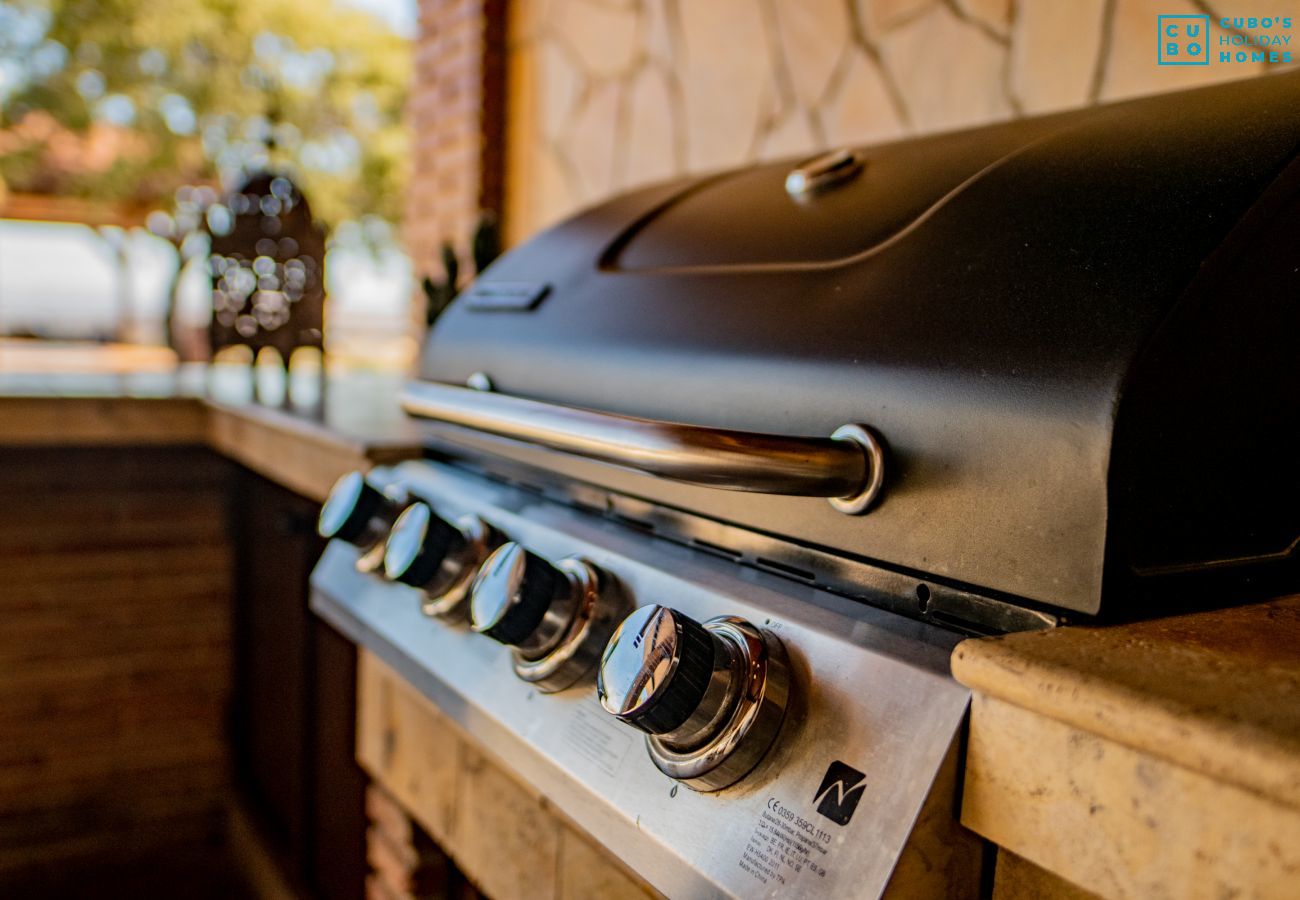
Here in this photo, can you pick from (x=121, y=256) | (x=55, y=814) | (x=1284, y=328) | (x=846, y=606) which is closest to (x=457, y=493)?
(x=846, y=606)

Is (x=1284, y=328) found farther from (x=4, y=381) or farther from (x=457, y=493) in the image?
(x=4, y=381)

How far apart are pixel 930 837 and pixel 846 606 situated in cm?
18

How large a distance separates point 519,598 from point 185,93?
45.5 ft

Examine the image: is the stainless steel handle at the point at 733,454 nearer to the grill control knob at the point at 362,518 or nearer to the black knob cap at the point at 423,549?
the black knob cap at the point at 423,549

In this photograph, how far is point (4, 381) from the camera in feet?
8.94

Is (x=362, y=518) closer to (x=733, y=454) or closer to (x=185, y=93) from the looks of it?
(x=733, y=454)

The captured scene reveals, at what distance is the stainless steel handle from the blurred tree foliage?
37.3 ft

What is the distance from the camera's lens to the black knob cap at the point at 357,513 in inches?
45.4

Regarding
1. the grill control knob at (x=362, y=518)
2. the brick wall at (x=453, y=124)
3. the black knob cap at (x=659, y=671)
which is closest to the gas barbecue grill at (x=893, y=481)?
the black knob cap at (x=659, y=671)

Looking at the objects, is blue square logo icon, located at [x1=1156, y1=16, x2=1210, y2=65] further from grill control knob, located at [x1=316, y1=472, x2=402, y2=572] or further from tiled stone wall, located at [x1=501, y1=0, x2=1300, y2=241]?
grill control knob, located at [x1=316, y1=472, x2=402, y2=572]

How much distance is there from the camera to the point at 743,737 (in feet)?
2.12

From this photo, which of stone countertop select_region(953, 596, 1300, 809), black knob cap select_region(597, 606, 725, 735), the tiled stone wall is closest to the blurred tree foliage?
the tiled stone wall

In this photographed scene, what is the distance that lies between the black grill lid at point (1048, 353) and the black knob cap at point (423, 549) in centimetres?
22

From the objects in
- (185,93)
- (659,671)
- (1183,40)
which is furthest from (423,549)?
(185,93)
